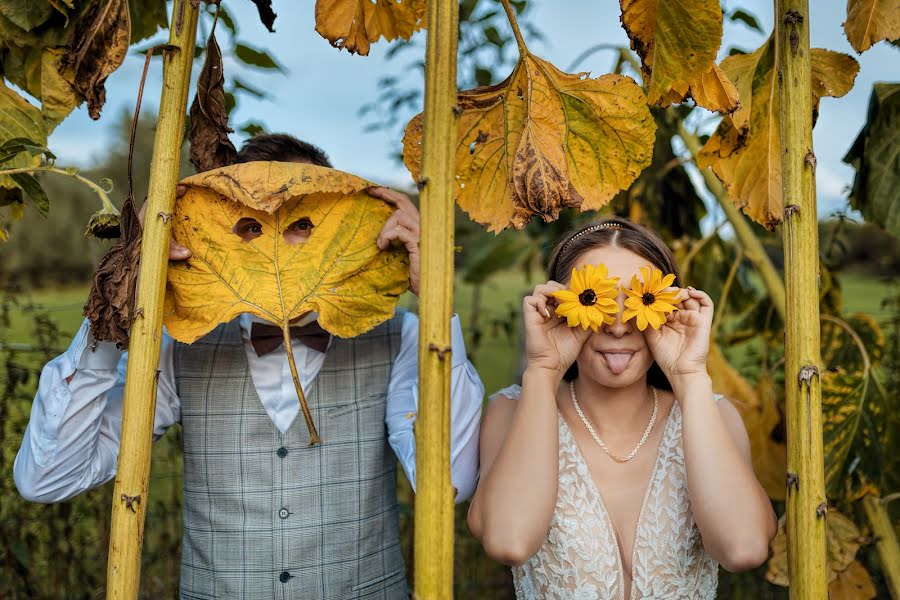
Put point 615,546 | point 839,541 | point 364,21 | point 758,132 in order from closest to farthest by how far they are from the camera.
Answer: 1. point 364,21
2. point 758,132
3. point 615,546
4. point 839,541

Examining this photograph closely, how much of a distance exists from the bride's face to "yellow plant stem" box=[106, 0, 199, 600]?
2.53 ft

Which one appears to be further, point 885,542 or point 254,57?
point 254,57

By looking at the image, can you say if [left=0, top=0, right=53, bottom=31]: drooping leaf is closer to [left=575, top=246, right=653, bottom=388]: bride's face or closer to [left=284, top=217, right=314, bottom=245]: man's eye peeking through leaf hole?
[left=284, top=217, right=314, bottom=245]: man's eye peeking through leaf hole

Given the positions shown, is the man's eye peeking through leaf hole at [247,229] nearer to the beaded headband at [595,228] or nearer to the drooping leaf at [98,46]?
the drooping leaf at [98,46]

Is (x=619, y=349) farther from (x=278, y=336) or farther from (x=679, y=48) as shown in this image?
(x=278, y=336)

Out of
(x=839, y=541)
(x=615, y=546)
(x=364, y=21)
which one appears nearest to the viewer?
(x=364, y=21)

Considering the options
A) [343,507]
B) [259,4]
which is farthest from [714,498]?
[259,4]

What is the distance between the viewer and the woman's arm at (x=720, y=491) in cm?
142

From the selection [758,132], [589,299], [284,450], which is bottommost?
[284,450]

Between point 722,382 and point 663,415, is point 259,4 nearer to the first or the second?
point 663,415

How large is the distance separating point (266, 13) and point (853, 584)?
180cm

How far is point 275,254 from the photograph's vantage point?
128 centimetres

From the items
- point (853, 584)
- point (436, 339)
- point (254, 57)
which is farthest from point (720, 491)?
point (254, 57)

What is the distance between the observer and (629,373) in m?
1.53
